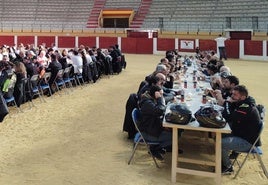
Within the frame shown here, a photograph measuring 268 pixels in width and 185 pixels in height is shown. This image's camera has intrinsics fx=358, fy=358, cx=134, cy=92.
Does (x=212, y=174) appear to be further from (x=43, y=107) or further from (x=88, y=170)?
(x=43, y=107)

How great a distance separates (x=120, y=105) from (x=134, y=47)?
1805cm

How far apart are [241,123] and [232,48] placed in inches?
785

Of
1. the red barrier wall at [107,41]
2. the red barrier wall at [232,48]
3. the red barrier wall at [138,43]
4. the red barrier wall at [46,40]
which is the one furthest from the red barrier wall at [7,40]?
the red barrier wall at [232,48]

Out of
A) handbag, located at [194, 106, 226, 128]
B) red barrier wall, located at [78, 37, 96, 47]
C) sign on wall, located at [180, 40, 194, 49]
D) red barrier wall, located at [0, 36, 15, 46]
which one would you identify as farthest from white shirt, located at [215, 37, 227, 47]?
handbag, located at [194, 106, 226, 128]

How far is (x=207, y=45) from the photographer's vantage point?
24578mm

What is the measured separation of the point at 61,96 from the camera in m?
10.1

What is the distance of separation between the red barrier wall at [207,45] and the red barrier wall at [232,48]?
892 millimetres

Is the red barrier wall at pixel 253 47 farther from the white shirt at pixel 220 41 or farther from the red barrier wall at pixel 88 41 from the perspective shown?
Answer: the red barrier wall at pixel 88 41

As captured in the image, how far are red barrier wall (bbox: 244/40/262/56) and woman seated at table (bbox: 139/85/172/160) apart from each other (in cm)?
1897

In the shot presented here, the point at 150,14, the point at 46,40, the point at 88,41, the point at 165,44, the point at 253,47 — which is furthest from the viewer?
the point at 150,14

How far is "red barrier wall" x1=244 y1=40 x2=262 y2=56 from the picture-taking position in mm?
22297

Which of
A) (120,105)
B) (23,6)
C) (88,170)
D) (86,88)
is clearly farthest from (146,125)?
(23,6)

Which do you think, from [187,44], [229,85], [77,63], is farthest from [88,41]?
[229,85]

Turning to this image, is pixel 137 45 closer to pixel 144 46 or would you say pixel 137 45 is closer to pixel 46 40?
pixel 144 46
